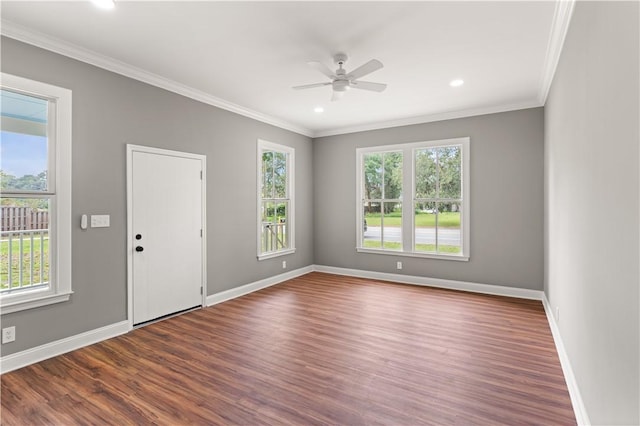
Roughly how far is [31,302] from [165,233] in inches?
54.1

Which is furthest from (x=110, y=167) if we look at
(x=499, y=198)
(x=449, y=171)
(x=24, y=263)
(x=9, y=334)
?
(x=499, y=198)

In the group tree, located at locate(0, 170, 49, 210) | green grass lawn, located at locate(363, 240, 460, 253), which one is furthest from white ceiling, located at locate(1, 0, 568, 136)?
green grass lawn, located at locate(363, 240, 460, 253)

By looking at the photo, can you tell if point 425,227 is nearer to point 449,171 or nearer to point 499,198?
point 449,171

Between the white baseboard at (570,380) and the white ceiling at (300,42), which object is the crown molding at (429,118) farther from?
the white baseboard at (570,380)

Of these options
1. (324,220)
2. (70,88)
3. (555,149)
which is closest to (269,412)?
(70,88)

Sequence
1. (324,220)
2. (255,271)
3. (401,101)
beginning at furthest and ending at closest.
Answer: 1. (324,220)
2. (255,271)
3. (401,101)

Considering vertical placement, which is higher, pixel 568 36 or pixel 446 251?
pixel 568 36

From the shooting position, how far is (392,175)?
576cm

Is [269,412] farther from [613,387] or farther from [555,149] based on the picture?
[555,149]

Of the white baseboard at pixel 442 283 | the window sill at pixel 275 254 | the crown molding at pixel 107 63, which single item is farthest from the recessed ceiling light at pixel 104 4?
the white baseboard at pixel 442 283

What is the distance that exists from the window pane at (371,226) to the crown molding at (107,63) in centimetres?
265

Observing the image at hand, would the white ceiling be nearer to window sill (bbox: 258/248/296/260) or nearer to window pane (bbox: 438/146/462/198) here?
window pane (bbox: 438/146/462/198)

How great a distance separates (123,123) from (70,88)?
527mm

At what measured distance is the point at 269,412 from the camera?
2.10 m
